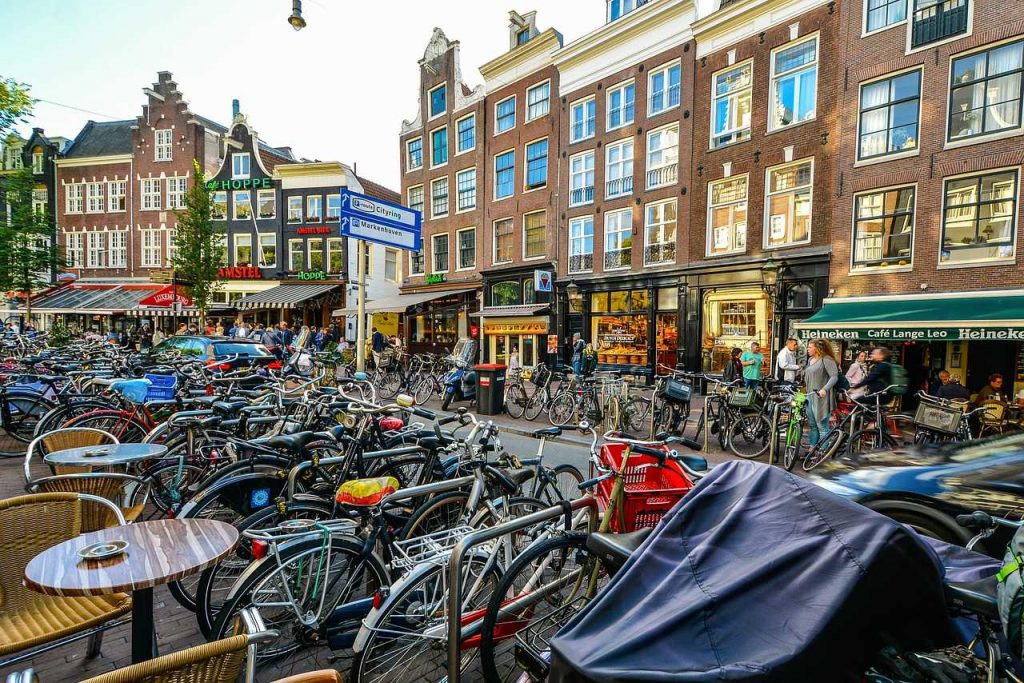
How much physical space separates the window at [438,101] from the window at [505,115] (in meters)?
3.75

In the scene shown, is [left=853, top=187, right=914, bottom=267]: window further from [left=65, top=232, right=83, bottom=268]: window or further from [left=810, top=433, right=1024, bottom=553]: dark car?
[left=65, top=232, right=83, bottom=268]: window

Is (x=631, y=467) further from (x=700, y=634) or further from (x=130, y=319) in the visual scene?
(x=130, y=319)

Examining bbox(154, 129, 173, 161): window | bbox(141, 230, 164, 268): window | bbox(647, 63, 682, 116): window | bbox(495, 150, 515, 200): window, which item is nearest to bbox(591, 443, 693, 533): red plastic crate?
bbox(647, 63, 682, 116): window

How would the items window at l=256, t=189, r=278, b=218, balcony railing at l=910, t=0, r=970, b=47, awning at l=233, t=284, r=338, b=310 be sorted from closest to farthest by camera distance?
1. balcony railing at l=910, t=0, r=970, b=47
2. awning at l=233, t=284, r=338, b=310
3. window at l=256, t=189, r=278, b=218

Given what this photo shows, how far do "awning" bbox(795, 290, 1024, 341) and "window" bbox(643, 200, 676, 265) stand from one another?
5517mm

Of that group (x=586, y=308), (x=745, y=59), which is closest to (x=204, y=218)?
(x=586, y=308)

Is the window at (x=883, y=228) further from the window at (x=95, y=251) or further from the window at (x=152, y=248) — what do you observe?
the window at (x=95, y=251)

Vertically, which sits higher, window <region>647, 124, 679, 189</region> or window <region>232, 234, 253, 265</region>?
window <region>647, 124, 679, 189</region>

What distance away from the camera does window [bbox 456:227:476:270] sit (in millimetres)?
23859

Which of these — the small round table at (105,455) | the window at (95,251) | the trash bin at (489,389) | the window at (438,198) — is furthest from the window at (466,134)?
the window at (95,251)

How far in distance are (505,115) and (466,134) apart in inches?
99.1

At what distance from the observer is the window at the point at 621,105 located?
18.6m

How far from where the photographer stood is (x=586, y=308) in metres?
19.4

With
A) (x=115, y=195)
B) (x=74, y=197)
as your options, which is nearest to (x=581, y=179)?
(x=115, y=195)
